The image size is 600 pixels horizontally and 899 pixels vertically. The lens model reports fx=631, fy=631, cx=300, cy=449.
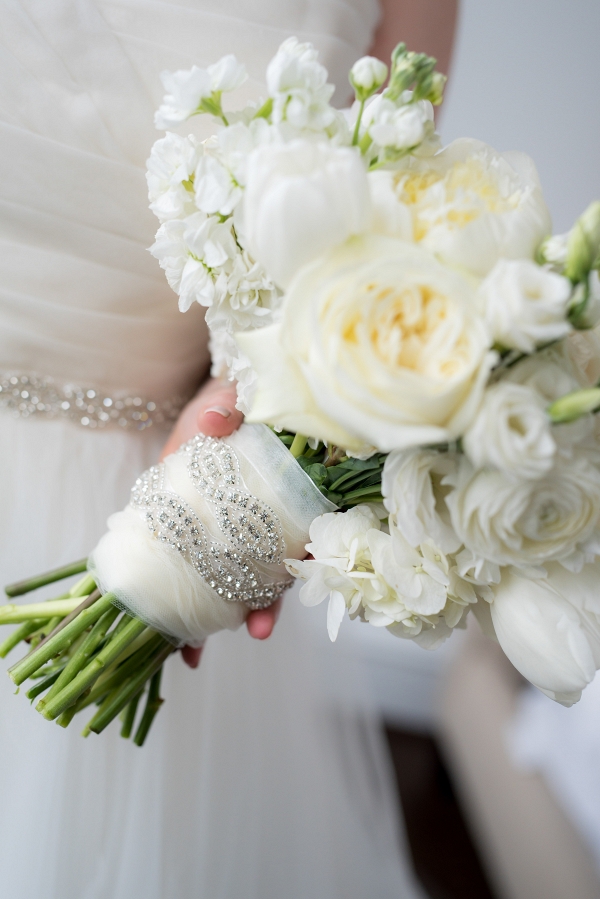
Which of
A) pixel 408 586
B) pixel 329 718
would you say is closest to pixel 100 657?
pixel 408 586

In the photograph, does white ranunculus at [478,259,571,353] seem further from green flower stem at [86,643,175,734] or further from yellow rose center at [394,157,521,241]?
green flower stem at [86,643,175,734]

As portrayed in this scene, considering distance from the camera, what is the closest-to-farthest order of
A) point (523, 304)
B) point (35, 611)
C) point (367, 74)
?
1. point (523, 304)
2. point (367, 74)
3. point (35, 611)

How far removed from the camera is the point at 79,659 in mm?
613

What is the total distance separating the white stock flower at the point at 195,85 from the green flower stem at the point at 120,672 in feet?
1.65

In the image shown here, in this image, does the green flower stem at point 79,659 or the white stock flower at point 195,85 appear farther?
the green flower stem at point 79,659

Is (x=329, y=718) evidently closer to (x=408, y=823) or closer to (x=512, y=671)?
(x=512, y=671)

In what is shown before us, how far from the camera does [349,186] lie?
351 millimetres

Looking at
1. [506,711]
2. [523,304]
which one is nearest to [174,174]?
[523,304]

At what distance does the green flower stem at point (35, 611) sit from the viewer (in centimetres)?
67

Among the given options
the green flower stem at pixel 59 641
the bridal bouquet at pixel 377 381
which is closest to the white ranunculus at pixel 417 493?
the bridal bouquet at pixel 377 381

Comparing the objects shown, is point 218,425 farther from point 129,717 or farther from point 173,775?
point 173,775

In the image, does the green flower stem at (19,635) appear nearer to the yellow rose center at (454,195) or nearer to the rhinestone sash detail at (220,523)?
the rhinestone sash detail at (220,523)

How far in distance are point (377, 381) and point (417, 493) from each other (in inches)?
4.1

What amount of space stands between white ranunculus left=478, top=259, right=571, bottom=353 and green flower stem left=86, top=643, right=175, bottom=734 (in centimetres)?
53
